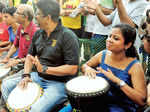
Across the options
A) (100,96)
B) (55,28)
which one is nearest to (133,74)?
(100,96)

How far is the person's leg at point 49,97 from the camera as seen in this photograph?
2.23 m

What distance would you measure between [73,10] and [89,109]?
2253 millimetres

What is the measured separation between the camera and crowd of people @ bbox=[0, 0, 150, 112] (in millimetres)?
2025

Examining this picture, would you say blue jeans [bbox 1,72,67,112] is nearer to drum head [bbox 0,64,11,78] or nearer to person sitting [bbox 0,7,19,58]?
drum head [bbox 0,64,11,78]

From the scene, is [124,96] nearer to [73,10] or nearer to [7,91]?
[7,91]

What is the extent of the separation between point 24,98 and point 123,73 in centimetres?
110

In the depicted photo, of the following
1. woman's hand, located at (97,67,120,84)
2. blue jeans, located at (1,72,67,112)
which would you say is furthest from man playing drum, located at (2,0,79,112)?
woman's hand, located at (97,67,120,84)

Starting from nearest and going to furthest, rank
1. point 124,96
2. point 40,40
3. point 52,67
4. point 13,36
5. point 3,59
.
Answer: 1. point 124,96
2. point 52,67
3. point 40,40
4. point 3,59
5. point 13,36

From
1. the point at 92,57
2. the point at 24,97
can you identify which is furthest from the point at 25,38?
the point at 92,57

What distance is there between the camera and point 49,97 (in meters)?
2.30

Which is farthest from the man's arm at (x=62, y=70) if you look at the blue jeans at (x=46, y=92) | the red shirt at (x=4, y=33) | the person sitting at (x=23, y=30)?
the red shirt at (x=4, y=33)

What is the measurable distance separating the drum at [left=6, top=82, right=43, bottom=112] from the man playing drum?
0.26 ft

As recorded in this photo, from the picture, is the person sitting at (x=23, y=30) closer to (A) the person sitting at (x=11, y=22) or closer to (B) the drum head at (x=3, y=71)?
(B) the drum head at (x=3, y=71)

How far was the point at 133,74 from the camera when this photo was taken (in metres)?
1.99
